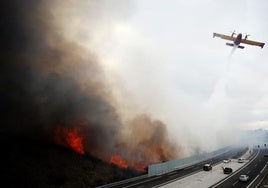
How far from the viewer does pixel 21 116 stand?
46.9 metres

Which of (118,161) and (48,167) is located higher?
(118,161)

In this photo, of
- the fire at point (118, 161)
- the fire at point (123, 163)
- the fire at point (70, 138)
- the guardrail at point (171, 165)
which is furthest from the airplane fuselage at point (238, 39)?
the fire at point (70, 138)

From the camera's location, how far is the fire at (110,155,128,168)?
54341 mm

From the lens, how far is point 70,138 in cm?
5209

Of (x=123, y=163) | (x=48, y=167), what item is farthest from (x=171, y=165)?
→ (x=48, y=167)

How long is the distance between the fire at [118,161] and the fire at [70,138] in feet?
22.4

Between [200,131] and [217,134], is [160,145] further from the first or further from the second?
[217,134]

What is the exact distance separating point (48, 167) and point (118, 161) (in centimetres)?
1799

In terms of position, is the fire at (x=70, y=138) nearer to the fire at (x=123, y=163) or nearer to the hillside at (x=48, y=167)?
the hillside at (x=48, y=167)

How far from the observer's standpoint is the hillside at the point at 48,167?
121 ft

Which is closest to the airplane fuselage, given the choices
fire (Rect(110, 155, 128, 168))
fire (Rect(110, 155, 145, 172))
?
fire (Rect(110, 155, 145, 172))

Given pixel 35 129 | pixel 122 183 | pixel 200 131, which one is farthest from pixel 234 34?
pixel 200 131

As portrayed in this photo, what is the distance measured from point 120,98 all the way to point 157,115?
1918 centimetres

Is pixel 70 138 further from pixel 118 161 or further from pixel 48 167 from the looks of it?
pixel 48 167
